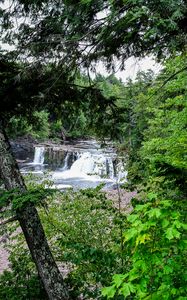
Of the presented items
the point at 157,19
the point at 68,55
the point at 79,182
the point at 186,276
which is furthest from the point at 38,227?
the point at 79,182

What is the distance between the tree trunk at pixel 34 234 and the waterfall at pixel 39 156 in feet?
79.9

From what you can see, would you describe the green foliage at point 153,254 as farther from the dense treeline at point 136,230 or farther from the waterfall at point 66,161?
the waterfall at point 66,161

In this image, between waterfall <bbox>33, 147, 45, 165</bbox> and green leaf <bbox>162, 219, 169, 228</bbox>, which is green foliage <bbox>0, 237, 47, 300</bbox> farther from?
waterfall <bbox>33, 147, 45, 165</bbox>

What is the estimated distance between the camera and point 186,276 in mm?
2434

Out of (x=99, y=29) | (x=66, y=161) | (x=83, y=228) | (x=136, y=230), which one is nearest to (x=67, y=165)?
(x=66, y=161)

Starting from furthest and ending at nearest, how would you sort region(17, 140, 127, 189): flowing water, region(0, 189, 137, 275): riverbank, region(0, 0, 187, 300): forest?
1. region(17, 140, 127, 189): flowing water
2. region(0, 189, 137, 275): riverbank
3. region(0, 0, 187, 300): forest

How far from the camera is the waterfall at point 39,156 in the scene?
97.0ft

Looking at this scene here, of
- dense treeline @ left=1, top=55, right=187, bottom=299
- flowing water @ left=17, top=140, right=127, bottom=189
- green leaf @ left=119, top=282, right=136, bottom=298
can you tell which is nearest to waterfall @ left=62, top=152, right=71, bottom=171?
flowing water @ left=17, top=140, right=127, bottom=189

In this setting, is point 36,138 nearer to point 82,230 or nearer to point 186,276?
point 82,230

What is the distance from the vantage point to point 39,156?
30.2 metres

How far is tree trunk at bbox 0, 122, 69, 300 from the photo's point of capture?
4.97 meters

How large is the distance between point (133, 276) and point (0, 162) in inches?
137

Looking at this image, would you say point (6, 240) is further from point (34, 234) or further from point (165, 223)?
point (165, 223)

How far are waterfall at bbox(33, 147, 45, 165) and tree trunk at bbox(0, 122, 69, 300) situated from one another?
24350 mm
